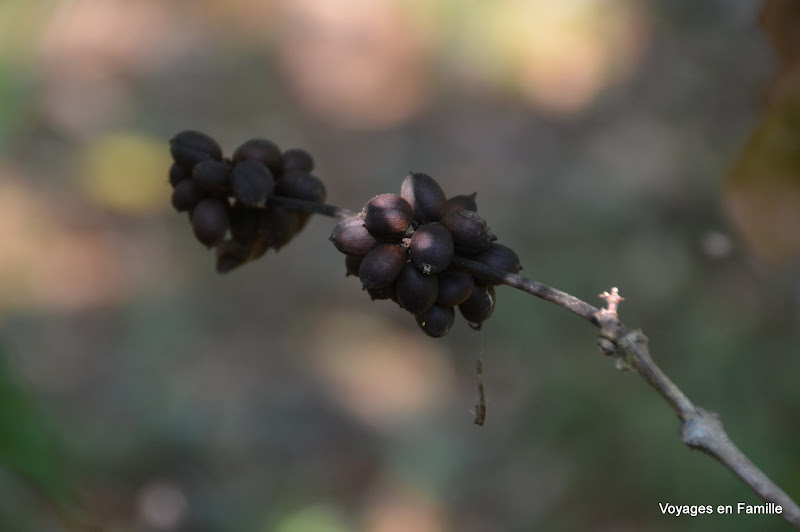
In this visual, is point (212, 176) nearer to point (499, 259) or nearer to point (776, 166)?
point (499, 259)

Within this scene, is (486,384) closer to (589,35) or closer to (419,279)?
(589,35)

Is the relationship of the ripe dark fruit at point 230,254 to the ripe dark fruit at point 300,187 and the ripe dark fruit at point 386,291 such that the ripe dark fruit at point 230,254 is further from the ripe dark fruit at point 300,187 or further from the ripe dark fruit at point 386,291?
the ripe dark fruit at point 386,291

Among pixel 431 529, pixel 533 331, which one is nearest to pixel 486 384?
pixel 533 331

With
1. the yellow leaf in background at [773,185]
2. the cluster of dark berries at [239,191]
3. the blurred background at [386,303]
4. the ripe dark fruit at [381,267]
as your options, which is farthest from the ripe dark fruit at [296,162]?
the blurred background at [386,303]

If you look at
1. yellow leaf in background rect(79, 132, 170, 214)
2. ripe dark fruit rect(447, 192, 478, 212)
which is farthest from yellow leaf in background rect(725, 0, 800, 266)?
yellow leaf in background rect(79, 132, 170, 214)

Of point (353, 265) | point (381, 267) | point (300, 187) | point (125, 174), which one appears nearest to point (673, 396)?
point (381, 267)
